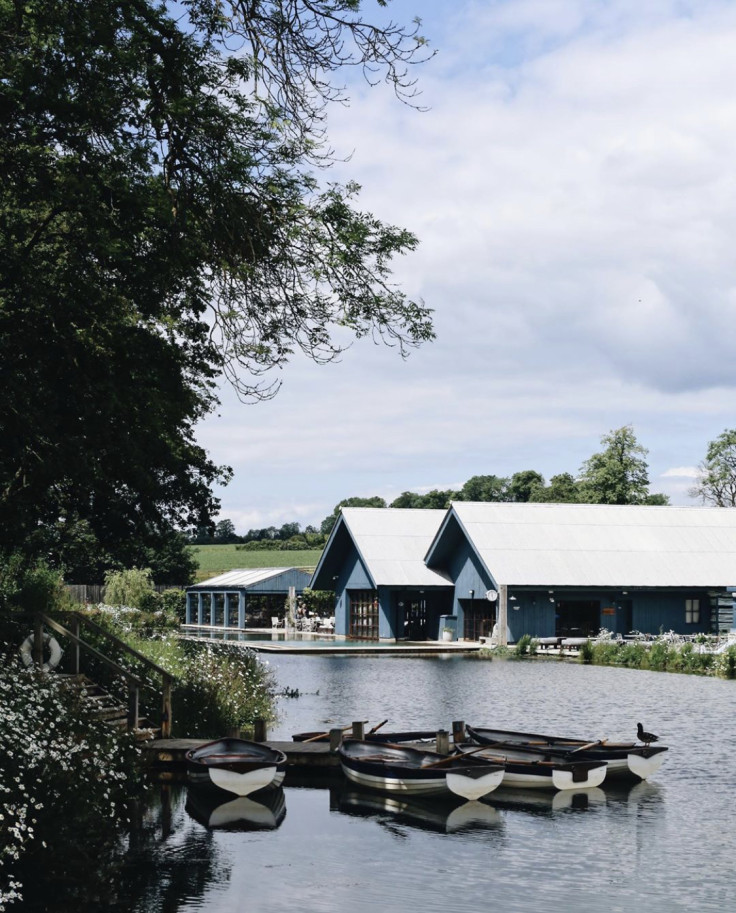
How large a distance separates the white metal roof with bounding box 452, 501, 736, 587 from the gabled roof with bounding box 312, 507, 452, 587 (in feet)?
14.1

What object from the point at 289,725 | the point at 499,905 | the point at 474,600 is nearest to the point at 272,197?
the point at 499,905

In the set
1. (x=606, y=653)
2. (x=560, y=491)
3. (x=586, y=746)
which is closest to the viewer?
(x=586, y=746)

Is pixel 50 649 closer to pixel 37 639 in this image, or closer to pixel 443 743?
pixel 37 639

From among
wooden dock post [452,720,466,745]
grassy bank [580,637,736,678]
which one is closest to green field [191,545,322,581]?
grassy bank [580,637,736,678]

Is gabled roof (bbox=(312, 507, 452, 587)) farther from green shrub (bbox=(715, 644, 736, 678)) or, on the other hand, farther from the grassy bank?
green shrub (bbox=(715, 644, 736, 678))

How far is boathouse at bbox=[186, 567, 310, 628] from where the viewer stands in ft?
243

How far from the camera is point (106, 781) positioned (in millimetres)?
16266

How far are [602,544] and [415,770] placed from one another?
41.9 m

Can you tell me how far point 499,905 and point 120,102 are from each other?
36.5 feet

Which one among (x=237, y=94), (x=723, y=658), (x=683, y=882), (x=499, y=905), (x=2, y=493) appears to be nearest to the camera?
(x=499, y=905)

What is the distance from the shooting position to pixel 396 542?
6481cm

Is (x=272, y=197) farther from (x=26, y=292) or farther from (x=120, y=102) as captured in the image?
(x=26, y=292)

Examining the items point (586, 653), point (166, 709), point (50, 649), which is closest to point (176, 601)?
point (586, 653)

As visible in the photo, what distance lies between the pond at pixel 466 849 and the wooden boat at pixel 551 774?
0.87 feet
